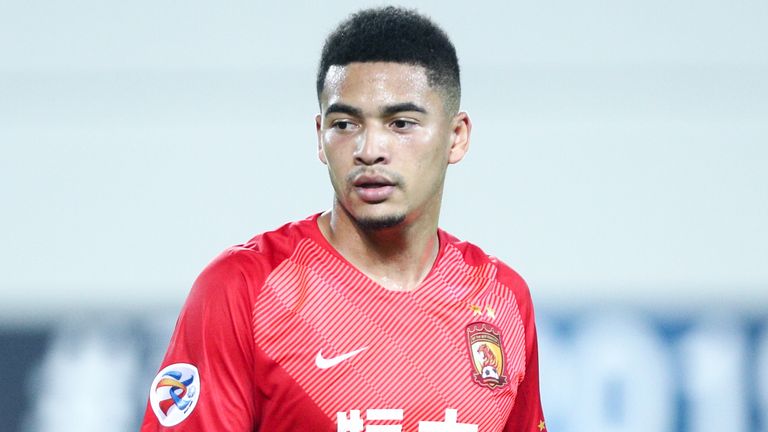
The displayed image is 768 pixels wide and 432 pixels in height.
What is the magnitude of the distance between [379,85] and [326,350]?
1.48ft

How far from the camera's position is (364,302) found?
204 centimetres

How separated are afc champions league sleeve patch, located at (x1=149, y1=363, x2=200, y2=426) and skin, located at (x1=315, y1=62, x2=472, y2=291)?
36 cm

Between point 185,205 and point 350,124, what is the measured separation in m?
1.85

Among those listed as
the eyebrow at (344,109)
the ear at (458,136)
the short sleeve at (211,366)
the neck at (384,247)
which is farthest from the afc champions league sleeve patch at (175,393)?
the ear at (458,136)

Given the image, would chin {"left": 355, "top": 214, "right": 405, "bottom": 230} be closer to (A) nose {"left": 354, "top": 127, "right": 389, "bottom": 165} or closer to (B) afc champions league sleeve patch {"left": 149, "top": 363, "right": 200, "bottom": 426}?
(A) nose {"left": 354, "top": 127, "right": 389, "bottom": 165}

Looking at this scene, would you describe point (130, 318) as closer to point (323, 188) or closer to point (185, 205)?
point (185, 205)

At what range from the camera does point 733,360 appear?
11.7ft

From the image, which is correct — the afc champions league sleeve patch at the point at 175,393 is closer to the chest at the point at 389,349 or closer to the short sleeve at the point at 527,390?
Result: the chest at the point at 389,349

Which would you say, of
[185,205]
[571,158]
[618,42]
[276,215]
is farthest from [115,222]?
[618,42]

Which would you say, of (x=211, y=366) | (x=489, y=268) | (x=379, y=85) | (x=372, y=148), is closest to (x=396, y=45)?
(x=379, y=85)

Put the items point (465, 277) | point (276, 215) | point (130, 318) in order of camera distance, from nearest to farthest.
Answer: point (465, 277)
point (130, 318)
point (276, 215)

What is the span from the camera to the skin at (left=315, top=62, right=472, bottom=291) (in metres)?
1.95

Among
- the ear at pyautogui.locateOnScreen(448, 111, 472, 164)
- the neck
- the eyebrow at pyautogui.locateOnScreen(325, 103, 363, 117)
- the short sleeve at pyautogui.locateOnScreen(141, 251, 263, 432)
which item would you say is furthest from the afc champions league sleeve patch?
the ear at pyautogui.locateOnScreen(448, 111, 472, 164)

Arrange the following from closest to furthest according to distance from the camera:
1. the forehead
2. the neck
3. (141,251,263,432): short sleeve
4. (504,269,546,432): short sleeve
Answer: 1. (141,251,263,432): short sleeve
2. the forehead
3. the neck
4. (504,269,546,432): short sleeve
